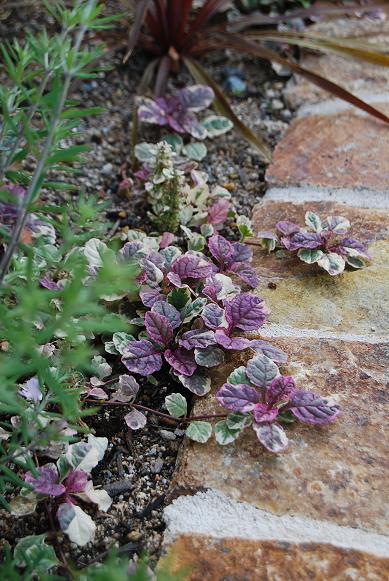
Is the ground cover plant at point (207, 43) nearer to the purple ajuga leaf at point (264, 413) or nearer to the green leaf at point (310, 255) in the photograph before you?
the green leaf at point (310, 255)

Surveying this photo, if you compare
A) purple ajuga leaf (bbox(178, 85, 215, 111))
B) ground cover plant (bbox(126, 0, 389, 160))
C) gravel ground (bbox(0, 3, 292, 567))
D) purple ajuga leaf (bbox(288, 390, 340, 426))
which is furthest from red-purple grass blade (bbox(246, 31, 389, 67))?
purple ajuga leaf (bbox(288, 390, 340, 426))

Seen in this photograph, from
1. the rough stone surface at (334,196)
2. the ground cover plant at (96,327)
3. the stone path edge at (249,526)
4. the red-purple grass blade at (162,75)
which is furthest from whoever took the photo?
the red-purple grass blade at (162,75)

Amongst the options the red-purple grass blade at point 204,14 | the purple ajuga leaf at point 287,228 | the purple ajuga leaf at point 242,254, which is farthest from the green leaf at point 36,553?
the red-purple grass blade at point 204,14

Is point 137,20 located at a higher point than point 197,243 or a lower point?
higher

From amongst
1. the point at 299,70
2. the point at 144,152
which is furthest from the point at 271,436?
the point at 299,70

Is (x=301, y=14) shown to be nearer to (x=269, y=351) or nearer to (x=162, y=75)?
(x=162, y=75)

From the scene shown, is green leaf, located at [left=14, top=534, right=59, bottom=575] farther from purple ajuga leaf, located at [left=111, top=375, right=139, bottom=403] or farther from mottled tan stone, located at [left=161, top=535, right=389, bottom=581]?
purple ajuga leaf, located at [left=111, top=375, right=139, bottom=403]

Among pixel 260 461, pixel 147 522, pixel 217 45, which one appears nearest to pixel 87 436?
pixel 147 522
